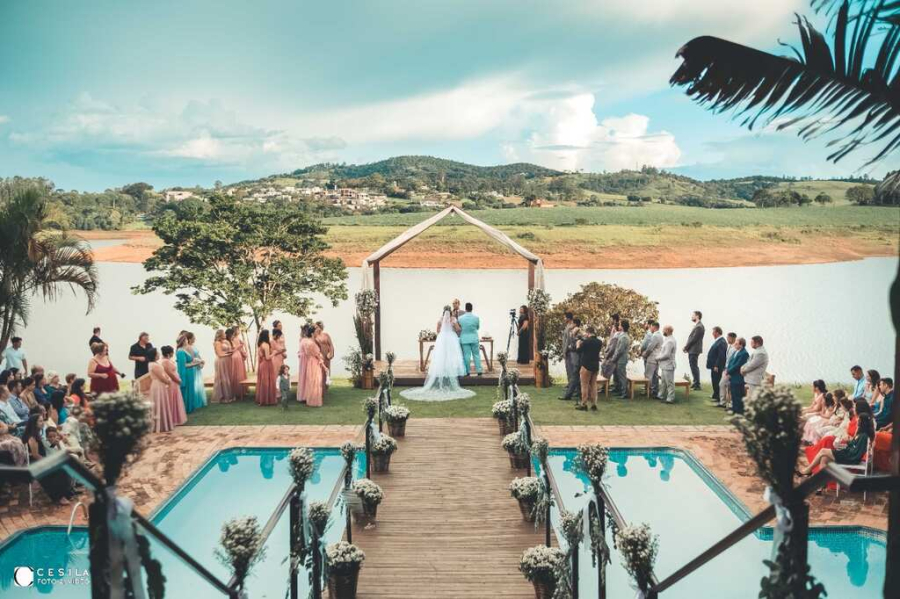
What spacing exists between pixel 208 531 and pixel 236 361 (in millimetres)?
5629

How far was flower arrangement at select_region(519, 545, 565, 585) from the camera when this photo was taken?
20.9 feet

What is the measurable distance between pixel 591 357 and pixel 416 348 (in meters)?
8.43

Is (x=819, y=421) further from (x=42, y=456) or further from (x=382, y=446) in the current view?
(x=42, y=456)

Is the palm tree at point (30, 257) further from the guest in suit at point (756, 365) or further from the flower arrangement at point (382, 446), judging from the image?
the guest in suit at point (756, 365)

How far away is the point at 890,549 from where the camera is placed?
92.0 inches

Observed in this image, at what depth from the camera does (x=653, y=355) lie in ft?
46.3

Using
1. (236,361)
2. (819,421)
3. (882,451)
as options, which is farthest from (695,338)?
(236,361)

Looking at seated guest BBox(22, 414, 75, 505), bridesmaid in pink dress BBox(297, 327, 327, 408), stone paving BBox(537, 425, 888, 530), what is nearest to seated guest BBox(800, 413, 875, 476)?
stone paving BBox(537, 425, 888, 530)

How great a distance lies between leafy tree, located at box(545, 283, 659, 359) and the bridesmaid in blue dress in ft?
23.3

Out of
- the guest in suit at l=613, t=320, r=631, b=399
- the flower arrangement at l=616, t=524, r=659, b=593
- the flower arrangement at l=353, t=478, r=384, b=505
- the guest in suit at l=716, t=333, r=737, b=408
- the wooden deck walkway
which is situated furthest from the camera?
the guest in suit at l=613, t=320, r=631, b=399

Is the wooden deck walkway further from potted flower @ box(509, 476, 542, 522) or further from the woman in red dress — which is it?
the woman in red dress

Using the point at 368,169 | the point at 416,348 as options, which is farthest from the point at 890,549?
the point at 368,169

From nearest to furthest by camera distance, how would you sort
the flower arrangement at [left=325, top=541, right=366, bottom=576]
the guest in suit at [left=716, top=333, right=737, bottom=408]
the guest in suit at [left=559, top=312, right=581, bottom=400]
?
the flower arrangement at [left=325, top=541, right=366, bottom=576] < the guest in suit at [left=716, top=333, right=737, bottom=408] < the guest in suit at [left=559, top=312, right=581, bottom=400]

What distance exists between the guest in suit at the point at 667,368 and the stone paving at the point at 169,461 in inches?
235
